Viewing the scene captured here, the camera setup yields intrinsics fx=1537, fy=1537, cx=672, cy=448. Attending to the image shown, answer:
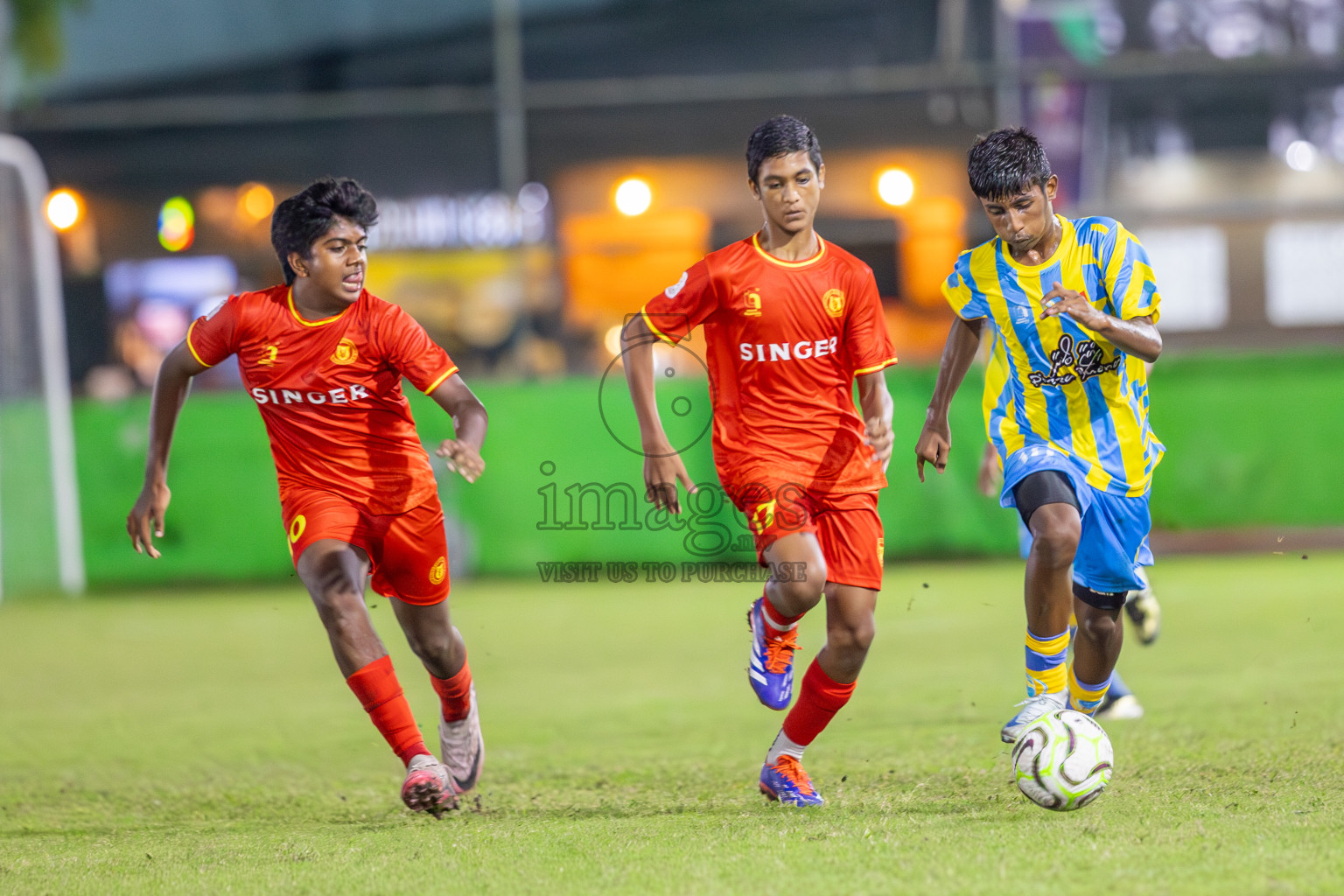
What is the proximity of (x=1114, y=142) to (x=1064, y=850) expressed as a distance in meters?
14.2

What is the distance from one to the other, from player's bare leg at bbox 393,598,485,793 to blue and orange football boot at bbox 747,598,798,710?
103 centimetres

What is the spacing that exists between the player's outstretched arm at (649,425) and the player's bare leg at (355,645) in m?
1.03

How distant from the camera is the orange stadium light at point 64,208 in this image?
17.7m

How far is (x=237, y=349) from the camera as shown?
5246mm

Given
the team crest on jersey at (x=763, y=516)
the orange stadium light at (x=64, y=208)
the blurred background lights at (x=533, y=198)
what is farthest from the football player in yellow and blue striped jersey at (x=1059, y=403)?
the orange stadium light at (x=64, y=208)

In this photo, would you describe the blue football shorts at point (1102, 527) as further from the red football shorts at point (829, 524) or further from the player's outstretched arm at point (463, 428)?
the player's outstretched arm at point (463, 428)

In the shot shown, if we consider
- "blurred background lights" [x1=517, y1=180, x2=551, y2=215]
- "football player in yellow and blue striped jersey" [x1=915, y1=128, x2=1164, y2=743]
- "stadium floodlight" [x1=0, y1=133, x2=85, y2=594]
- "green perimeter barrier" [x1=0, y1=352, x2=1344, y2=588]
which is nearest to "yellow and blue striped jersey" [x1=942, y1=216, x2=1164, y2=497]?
"football player in yellow and blue striped jersey" [x1=915, y1=128, x2=1164, y2=743]

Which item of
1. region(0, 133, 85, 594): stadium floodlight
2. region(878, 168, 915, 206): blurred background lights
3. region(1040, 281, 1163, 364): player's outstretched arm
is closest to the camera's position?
region(1040, 281, 1163, 364): player's outstretched arm

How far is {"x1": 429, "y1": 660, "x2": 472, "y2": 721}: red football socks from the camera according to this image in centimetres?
550

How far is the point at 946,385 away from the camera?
5.35 meters

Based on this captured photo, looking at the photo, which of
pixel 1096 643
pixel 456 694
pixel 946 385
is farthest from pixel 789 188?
pixel 456 694

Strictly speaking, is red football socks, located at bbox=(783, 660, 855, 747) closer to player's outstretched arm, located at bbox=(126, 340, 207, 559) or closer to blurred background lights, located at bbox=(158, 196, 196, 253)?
player's outstretched arm, located at bbox=(126, 340, 207, 559)

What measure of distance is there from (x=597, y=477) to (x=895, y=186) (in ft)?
19.4

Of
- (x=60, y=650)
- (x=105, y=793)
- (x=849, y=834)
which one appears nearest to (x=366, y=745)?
(x=105, y=793)
